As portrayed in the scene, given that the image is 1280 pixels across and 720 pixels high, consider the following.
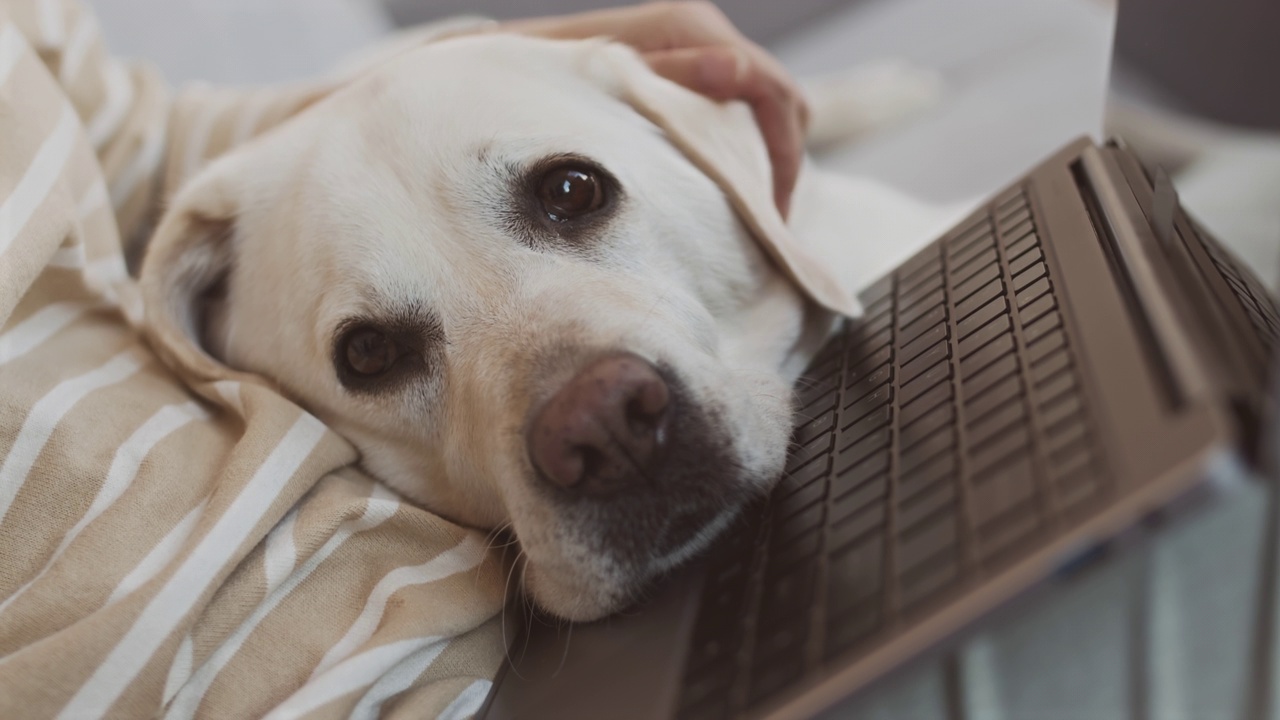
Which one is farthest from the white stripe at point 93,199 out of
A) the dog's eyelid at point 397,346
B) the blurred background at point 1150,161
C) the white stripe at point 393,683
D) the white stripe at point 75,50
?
the blurred background at point 1150,161

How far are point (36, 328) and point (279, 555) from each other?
48 cm

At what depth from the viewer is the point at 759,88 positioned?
143 cm

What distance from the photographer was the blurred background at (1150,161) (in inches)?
20.8

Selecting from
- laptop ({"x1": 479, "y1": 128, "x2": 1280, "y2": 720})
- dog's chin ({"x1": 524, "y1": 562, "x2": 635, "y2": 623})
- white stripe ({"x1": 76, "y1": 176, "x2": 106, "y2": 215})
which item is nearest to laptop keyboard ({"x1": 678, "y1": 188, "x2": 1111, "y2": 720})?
laptop ({"x1": 479, "y1": 128, "x2": 1280, "y2": 720})

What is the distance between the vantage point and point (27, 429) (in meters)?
0.92

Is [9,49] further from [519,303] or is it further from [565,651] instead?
[565,651]

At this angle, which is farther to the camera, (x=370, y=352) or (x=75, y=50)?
(x=75, y=50)

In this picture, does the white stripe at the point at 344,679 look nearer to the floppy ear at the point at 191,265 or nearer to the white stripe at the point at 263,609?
the white stripe at the point at 263,609

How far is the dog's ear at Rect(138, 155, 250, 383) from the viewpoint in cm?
121

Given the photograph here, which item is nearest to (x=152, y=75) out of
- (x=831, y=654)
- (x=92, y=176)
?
(x=92, y=176)

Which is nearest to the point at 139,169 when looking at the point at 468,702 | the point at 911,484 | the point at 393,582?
the point at 393,582

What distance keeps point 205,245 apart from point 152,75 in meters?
0.64

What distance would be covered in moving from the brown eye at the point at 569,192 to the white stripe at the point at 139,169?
915mm

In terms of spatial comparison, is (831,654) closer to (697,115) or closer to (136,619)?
(136,619)
